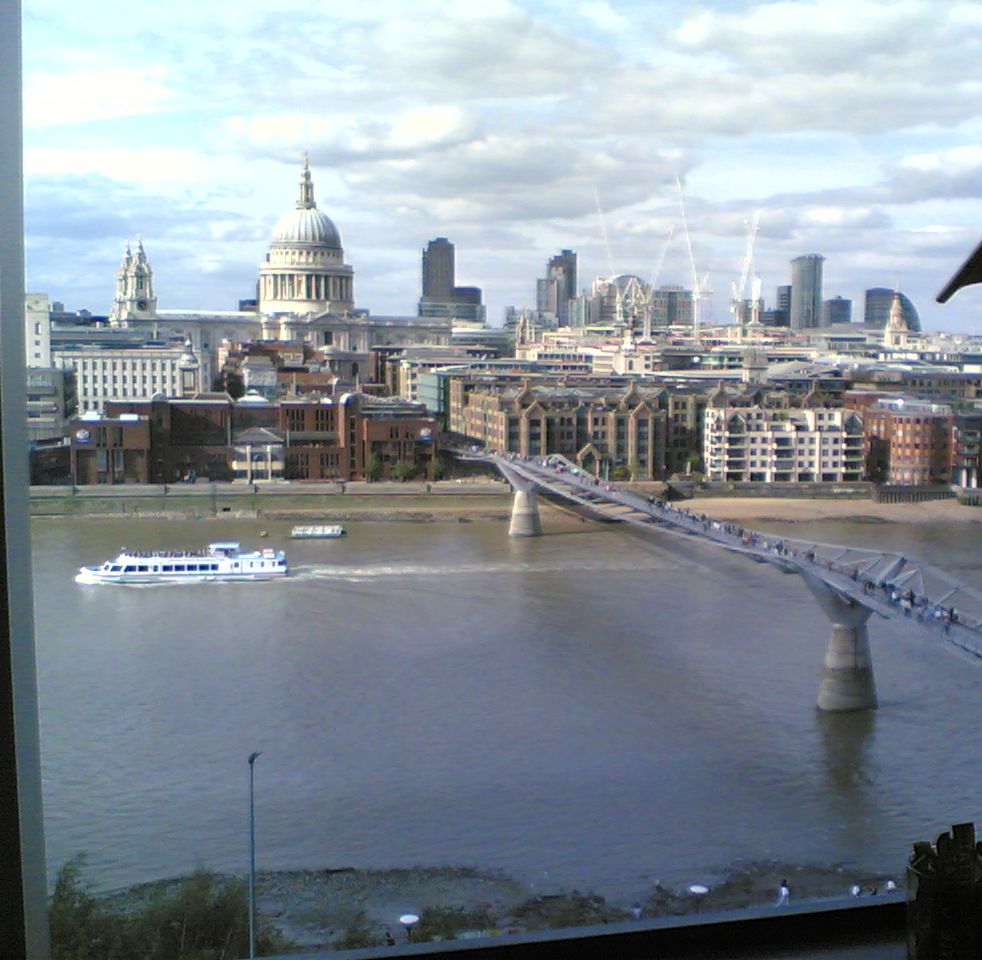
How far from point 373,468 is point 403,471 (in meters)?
0.25

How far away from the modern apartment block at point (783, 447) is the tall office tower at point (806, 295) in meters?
15.2

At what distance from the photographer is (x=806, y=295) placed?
2755 cm

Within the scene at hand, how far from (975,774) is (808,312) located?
24.7 metres

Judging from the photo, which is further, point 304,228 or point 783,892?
point 304,228

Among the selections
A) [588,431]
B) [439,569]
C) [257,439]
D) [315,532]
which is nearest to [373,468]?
[257,439]

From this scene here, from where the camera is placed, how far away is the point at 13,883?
629 mm

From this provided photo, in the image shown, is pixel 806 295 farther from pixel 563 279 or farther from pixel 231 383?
pixel 231 383

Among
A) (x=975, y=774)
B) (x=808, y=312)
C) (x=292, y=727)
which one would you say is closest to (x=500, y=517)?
(x=292, y=727)

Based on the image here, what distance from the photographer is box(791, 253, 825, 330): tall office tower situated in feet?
87.3

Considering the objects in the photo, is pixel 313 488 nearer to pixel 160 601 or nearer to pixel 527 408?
pixel 527 408

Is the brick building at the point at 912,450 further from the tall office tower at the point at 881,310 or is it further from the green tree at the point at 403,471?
the tall office tower at the point at 881,310

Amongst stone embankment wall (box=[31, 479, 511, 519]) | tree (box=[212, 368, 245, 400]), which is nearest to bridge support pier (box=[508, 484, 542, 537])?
stone embankment wall (box=[31, 479, 511, 519])

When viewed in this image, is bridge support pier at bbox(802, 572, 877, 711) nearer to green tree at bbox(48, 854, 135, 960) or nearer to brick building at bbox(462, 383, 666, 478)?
green tree at bbox(48, 854, 135, 960)

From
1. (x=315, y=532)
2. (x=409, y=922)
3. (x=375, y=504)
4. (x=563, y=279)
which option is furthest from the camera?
(x=563, y=279)
